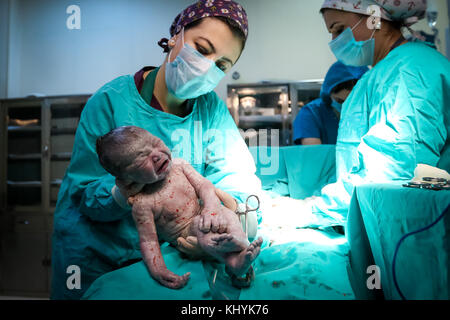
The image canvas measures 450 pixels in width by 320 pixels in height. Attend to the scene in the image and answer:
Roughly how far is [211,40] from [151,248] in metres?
0.76

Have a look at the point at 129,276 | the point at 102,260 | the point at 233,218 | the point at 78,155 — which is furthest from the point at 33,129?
the point at 233,218

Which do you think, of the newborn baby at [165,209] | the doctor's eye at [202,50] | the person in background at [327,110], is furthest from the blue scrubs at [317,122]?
the newborn baby at [165,209]

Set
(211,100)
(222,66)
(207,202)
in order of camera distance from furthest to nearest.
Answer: (211,100)
(222,66)
(207,202)

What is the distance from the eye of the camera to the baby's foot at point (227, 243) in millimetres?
711

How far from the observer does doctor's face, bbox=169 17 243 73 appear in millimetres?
990

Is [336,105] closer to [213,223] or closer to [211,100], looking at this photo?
[211,100]

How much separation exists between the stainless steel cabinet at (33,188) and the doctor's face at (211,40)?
1.44 ft

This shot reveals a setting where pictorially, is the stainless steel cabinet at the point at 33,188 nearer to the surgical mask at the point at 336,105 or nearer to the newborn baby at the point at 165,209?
the newborn baby at the point at 165,209

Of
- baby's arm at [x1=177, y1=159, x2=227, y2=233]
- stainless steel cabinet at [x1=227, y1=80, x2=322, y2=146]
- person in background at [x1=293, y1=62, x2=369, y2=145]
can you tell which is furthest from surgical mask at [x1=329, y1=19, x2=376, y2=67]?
baby's arm at [x1=177, y1=159, x2=227, y2=233]

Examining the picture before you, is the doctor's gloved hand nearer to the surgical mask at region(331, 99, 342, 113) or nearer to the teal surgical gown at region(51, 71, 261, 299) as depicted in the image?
the teal surgical gown at region(51, 71, 261, 299)

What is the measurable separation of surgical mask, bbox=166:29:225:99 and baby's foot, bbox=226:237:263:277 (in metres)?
0.65

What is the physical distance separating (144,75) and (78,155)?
403mm

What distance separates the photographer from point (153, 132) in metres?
0.95

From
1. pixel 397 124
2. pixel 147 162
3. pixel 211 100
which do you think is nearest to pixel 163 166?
pixel 147 162
